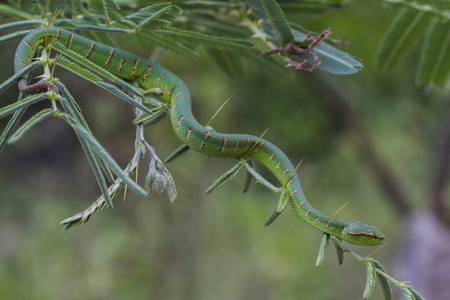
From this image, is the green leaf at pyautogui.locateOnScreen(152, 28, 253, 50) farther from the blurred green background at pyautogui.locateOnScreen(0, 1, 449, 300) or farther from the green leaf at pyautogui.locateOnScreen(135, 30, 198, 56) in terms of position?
the blurred green background at pyautogui.locateOnScreen(0, 1, 449, 300)

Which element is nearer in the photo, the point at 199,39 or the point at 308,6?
the point at 199,39

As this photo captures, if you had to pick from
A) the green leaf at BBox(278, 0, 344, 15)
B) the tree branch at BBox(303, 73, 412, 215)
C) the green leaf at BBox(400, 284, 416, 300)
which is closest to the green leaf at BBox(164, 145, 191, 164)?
the green leaf at BBox(400, 284, 416, 300)

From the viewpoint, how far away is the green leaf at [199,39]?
1.11 metres

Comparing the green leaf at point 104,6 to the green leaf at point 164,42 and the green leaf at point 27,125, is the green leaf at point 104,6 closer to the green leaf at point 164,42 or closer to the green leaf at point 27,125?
the green leaf at point 164,42

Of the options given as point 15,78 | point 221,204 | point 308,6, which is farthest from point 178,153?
point 221,204

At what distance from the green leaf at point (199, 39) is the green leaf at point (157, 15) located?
0.03 metres

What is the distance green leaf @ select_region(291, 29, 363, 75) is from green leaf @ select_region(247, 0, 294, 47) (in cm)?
4

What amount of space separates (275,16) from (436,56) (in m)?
0.76

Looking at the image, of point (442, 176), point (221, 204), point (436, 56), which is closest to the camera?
point (436, 56)

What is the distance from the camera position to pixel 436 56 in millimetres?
1594

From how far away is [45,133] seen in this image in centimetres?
559

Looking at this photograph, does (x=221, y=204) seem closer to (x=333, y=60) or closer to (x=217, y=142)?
(x=333, y=60)

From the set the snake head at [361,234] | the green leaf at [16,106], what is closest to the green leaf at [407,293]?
the snake head at [361,234]

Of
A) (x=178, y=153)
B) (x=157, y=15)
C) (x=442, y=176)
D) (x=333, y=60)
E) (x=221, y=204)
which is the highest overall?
(x=157, y=15)
